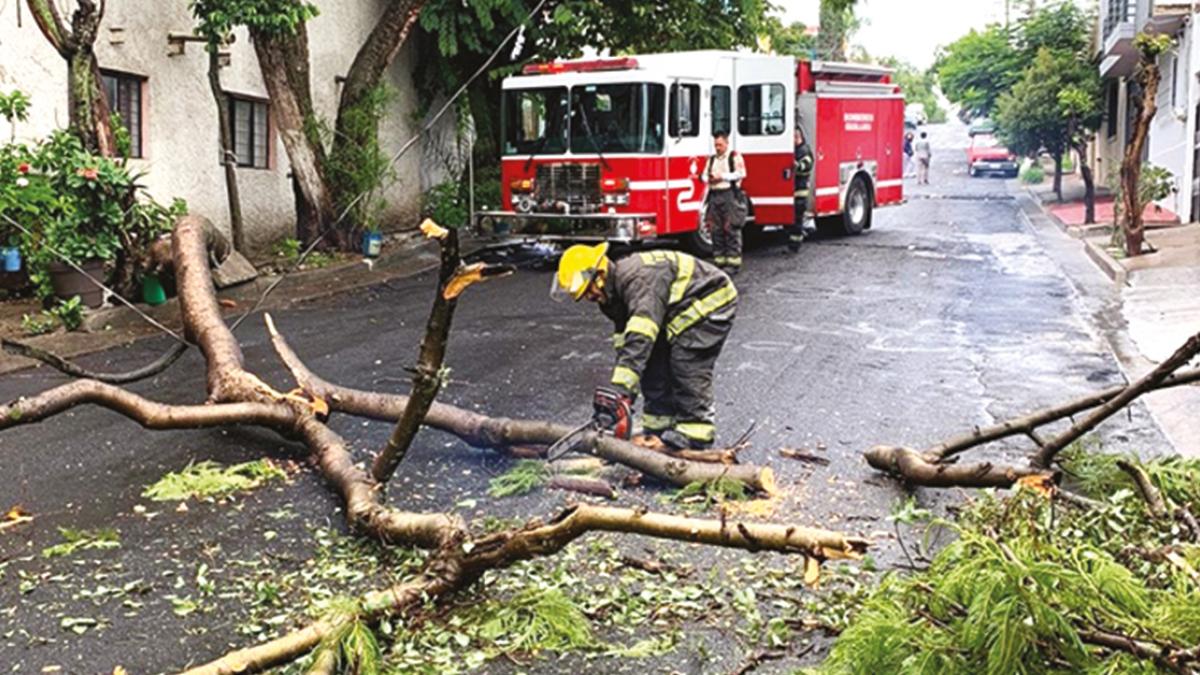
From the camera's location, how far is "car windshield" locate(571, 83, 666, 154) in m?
15.8

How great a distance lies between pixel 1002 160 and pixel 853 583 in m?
39.5

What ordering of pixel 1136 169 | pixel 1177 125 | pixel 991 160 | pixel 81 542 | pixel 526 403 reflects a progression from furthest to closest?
pixel 991 160, pixel 1177 125, pixel 1136 169, pixel 526 403, pixel 81 542

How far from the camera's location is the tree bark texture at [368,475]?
4.10m

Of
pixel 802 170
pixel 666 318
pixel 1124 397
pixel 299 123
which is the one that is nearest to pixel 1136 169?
pixel 802 170

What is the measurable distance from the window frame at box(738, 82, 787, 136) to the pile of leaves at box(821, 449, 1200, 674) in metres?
13.6

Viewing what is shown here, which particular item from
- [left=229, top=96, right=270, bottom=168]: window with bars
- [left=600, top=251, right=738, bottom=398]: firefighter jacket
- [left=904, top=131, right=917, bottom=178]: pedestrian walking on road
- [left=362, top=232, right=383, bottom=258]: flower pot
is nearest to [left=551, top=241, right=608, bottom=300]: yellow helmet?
[left=600, top=251, right=738, bottom=398]: firefighter jacket

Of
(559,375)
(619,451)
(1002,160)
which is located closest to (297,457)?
(619,451)

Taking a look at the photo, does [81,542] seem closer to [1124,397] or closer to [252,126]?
[1124,397]

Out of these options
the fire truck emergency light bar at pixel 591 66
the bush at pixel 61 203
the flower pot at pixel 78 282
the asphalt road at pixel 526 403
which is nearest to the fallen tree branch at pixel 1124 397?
the asphalt road at pixel 526 403

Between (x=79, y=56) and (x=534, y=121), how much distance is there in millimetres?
6077

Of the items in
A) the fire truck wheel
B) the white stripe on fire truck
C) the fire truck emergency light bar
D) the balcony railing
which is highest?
the balcony railing

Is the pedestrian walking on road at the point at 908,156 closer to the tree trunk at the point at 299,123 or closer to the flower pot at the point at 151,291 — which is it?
the tree trunk at the point at 299,123

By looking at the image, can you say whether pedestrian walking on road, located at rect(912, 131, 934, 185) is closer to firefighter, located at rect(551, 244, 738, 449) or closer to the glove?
firefighter, located at rect(551, 244, 738, 449)

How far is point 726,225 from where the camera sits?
15.0 metres
